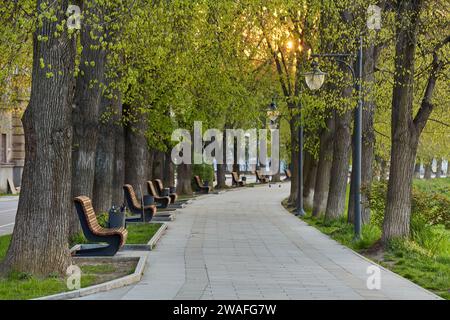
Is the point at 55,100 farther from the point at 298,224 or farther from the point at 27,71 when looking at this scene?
the point at 298,224

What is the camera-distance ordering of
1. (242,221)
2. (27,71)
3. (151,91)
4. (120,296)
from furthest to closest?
1. (242,221)
2. (151,91)
3. (27,71)
4. (120,296)

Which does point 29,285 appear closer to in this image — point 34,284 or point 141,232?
point 34,284

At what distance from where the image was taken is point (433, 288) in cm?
1361

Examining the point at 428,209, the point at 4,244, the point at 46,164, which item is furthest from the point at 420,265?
the point at 4,244

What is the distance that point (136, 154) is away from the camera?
30797 millimetres

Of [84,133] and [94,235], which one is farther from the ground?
[84,133]

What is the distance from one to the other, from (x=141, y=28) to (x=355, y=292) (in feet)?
22.7

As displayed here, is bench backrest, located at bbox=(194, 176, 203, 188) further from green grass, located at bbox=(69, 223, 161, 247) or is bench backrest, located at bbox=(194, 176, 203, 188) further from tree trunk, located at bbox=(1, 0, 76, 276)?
tree trunk, located at bbox=(1, 0, 76, 276)

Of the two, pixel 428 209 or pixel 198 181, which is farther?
pixel 198 181

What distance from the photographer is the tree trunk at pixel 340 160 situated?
84.3 ft

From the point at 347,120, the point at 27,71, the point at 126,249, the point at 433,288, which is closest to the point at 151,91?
the point at 27,71

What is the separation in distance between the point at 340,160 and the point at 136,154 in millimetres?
8299

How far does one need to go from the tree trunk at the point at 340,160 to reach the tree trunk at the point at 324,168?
3432 millimetres

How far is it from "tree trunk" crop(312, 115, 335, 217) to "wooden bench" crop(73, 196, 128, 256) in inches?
566
